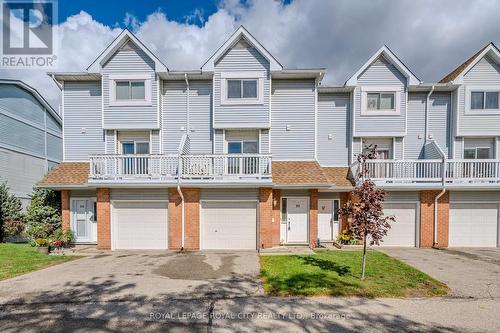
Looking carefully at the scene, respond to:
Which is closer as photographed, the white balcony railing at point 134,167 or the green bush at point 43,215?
the white balcony railing at point 134,167

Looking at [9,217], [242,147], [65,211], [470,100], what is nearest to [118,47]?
[242,147]

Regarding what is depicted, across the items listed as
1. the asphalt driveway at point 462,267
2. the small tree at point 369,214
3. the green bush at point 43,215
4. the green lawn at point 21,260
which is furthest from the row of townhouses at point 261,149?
the small tree at point 369,214

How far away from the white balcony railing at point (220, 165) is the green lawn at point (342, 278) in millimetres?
3942

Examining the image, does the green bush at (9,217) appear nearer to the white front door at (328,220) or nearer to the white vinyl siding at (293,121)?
the white vinyl siding at (293,121)

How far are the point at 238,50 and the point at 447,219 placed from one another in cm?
1393

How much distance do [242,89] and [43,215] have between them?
1219 cm

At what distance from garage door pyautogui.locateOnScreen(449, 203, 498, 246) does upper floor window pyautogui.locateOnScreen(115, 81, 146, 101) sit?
17404mm

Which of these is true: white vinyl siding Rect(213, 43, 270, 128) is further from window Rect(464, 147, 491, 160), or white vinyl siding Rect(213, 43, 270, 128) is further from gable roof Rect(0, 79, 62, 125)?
gable roof Rect(0, 79, 62, 125)

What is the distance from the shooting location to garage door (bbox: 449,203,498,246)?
1313 centimetres

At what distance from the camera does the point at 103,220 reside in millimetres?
12117

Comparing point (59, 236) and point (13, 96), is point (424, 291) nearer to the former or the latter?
point (59, 236)

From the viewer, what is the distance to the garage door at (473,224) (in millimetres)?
13133

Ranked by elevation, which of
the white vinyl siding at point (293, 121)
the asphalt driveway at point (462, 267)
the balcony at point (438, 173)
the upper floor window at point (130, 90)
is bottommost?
the asphalt driveway at point (462, 267)

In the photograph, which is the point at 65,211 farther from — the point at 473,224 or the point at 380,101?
the point at 473,224
